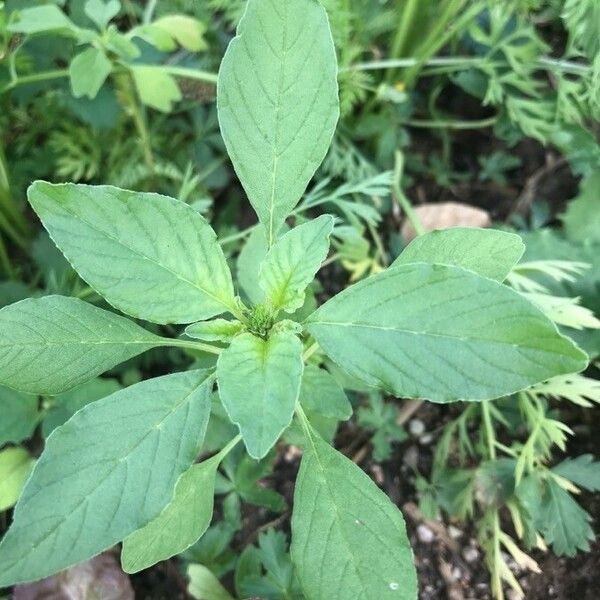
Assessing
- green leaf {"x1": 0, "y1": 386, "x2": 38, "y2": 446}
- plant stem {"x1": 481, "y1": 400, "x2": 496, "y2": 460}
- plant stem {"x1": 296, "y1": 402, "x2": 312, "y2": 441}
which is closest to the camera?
plant stem {"x1": 296, "y1": 402, "x2": 312, "y2": 441}

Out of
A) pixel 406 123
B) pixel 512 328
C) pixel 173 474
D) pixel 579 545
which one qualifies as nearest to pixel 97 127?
pixel 406 123

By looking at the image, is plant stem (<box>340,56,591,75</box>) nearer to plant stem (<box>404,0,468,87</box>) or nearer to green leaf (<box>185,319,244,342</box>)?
plant stem (<box>404,0,468,87</box>)

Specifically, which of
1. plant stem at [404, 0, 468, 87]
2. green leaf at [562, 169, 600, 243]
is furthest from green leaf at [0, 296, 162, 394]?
green leaf at [562, 169, 600, 243]

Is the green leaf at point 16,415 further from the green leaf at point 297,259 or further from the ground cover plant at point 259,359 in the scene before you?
the green leaf at point 297,259

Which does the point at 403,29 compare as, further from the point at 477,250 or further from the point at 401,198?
the point at 477,250

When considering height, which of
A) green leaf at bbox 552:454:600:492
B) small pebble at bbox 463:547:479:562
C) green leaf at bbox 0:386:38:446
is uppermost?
green leaf at bbox 0:386:38:446

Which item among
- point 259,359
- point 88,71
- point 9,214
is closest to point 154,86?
point 88,71
